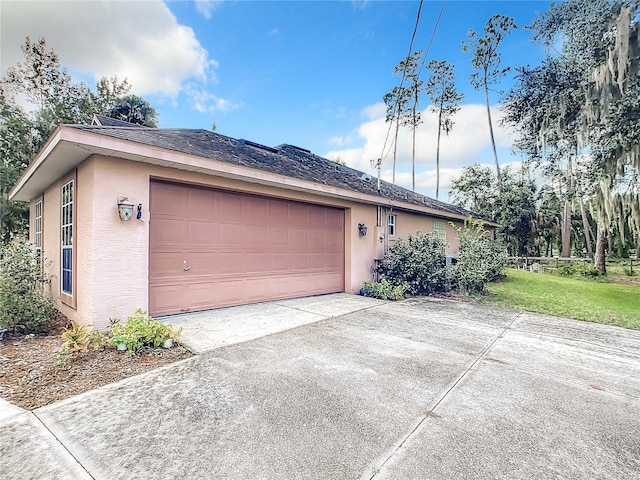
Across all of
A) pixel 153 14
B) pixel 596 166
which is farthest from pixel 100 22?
pixel 596 166

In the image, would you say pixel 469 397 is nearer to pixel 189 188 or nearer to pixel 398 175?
pixel 189 188

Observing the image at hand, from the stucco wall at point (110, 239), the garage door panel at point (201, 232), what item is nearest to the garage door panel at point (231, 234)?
the garage door panel at point (201, 232)

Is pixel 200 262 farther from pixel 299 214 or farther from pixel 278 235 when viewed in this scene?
pixel 299 214

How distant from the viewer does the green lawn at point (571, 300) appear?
6.57 m

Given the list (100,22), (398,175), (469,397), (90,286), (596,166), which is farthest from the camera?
(398,175)

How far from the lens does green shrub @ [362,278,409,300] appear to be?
7693 millimetres

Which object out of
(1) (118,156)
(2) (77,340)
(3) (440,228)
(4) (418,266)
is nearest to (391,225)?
(4) (418,266)

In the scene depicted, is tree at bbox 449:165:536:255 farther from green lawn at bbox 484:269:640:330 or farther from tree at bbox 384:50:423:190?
green lawn at bbox 484:269:640:330

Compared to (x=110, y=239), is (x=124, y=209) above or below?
above

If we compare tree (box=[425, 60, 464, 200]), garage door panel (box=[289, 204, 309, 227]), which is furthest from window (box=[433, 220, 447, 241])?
tree (box=[425, 60, 464, 200])

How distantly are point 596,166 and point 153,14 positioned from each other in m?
13.3

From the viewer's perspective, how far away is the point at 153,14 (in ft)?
26.1

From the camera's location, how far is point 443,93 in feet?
75.7

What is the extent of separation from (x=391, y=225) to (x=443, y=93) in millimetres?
18437
